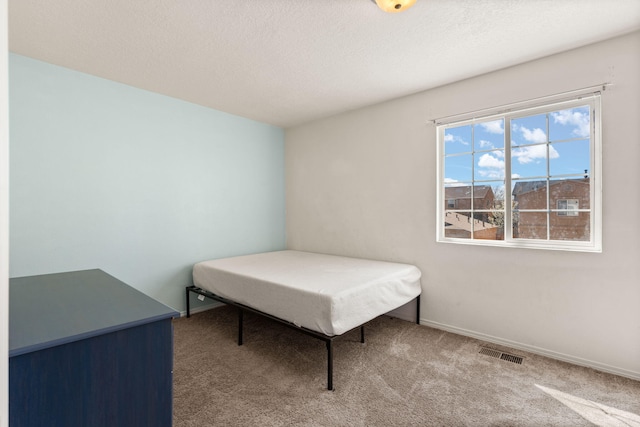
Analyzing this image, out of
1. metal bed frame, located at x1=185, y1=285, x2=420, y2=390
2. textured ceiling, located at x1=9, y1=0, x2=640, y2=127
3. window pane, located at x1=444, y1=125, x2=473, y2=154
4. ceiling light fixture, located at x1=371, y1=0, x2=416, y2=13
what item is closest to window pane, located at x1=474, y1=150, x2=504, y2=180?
window pane, located at x1=444, y1=125, x2=473, y2=154

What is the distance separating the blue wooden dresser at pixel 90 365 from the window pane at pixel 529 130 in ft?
9.51

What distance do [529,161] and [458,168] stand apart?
1.88 ft

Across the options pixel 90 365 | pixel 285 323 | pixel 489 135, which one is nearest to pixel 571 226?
pixel 489 135

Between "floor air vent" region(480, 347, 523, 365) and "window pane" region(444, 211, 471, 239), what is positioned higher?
"window pane" region(444, 211, 471, 239)

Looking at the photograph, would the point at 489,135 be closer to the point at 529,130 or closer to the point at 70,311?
the point at 529,130

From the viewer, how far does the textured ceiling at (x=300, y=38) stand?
1.75 metres

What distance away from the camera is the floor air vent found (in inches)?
87.9

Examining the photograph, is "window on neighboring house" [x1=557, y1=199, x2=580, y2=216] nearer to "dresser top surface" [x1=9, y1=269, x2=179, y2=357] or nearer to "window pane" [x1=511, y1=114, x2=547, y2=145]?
"window pane" [x1=511, y1=114, x2=547, y2=145]

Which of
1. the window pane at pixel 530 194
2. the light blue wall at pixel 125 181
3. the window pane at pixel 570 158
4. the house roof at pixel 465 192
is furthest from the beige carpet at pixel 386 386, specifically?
the window pane at pixel 570 158

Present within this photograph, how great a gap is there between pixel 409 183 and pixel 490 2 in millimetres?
1632

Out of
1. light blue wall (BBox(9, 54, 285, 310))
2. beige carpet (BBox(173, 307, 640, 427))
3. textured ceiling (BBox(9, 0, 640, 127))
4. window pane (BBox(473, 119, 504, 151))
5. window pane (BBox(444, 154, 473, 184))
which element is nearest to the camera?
beige carpet (BBox(173, 307, 640, 427))

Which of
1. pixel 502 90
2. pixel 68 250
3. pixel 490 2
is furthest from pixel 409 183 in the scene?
pixel 68 250

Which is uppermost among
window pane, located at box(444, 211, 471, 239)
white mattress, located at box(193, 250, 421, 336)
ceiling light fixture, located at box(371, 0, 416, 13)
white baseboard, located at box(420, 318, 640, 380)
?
ceiling light fixture, located at box(371, 0, 416, 13)

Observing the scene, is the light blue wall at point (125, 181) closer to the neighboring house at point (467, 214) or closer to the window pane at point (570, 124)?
the neighboring house at point (467, 214)
